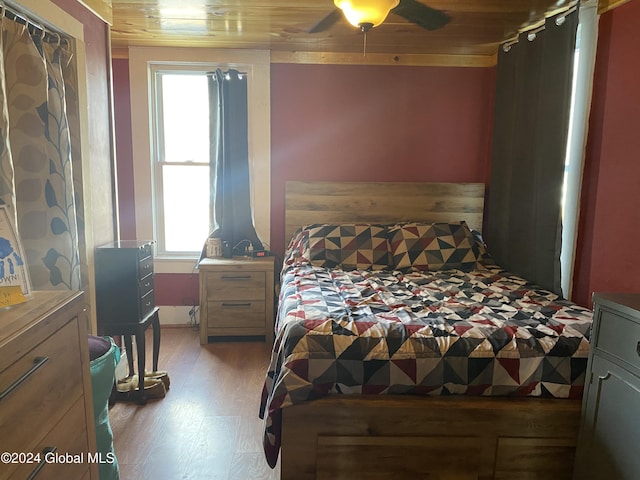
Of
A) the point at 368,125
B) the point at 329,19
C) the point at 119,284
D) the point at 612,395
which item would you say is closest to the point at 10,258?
the point at 119,284

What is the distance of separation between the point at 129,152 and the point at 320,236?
1774 millimetres

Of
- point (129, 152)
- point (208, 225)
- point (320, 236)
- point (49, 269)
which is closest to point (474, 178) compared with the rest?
point (320, 236)

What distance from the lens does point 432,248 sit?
3.08 metres

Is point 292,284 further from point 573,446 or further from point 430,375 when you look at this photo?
point 573,446

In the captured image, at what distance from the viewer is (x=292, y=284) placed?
2518mm

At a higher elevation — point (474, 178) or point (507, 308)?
point (474, 178)

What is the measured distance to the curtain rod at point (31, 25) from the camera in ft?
5.91

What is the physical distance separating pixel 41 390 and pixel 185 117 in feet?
9.75

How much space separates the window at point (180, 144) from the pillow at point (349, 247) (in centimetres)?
74

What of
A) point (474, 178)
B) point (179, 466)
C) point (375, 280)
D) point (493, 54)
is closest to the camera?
point (179, 466)

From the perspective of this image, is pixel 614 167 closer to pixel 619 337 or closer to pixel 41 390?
pixel 619 337

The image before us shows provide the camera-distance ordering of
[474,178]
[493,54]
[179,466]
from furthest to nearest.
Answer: [474,178] < [493,54] < [179,466]

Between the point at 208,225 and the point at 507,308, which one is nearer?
the point at 507,308

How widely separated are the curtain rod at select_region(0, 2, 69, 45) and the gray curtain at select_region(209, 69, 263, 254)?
139cm
